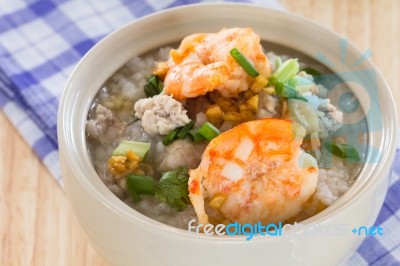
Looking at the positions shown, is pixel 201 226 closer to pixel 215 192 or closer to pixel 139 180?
pixel 215 192

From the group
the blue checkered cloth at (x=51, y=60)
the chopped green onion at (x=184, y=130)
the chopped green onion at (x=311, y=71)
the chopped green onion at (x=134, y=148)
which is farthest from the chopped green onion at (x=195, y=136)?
the blue checkered cloth at (x=51, y=60)

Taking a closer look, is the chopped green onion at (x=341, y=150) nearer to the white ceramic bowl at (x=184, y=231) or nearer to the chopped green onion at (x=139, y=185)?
the white ceramic bowl at (x=184, y=231)

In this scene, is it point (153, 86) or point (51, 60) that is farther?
point (51, 60)

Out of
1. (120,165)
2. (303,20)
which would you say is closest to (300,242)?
(120,165)

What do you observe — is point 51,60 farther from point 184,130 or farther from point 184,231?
point 184,231

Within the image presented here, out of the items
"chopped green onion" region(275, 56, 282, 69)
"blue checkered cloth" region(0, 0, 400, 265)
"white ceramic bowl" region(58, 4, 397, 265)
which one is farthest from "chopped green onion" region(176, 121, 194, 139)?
"blue checkered cloth" region(0, 0, 400, 265)

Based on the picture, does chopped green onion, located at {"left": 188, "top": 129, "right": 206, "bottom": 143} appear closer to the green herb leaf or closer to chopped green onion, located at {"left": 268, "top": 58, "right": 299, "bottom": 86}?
the green herb leaf

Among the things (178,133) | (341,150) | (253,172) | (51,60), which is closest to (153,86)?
(178,133)

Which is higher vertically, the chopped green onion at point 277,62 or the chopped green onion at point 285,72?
the chopped green onion at point 285,72
